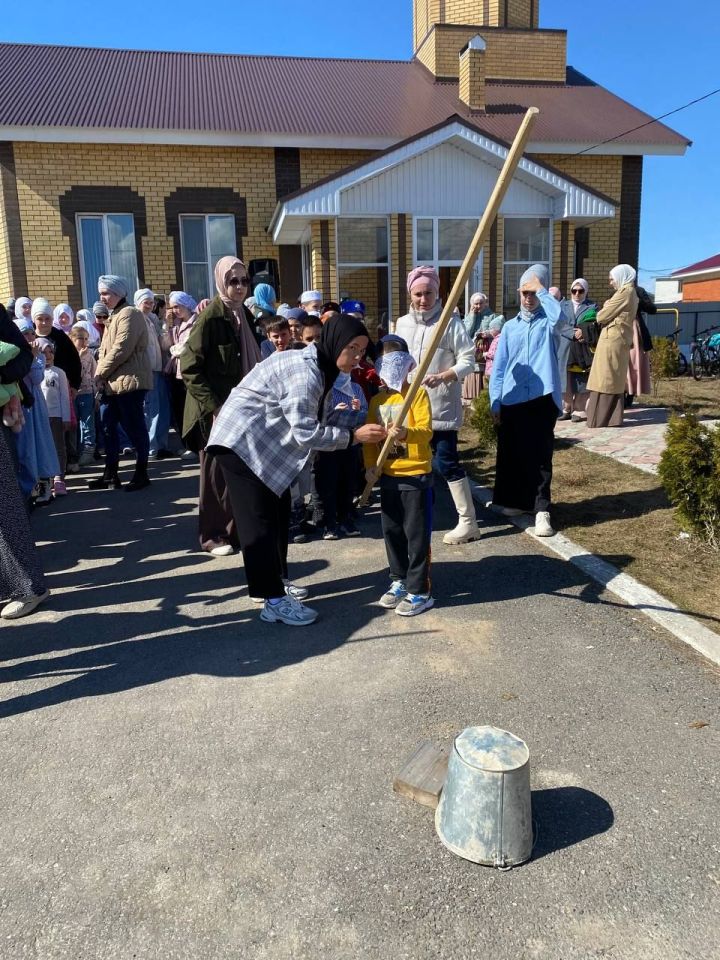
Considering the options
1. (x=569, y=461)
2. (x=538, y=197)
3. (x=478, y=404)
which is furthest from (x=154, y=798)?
(x=538, y=197)

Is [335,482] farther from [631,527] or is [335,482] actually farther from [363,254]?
[363,254]

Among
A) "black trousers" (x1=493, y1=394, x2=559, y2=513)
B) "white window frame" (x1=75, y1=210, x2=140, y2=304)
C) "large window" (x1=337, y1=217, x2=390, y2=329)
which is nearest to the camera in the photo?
"black trousers" (x1=493, y1=394, x2=559, y2=513)

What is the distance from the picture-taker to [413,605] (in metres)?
4.20

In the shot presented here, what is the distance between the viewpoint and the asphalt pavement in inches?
82.0

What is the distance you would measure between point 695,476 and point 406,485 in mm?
2246

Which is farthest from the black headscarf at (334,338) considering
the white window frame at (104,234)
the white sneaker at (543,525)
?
the white window frame at (104,234)

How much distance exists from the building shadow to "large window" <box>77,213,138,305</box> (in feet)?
50.2

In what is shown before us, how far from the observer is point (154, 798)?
266 cm

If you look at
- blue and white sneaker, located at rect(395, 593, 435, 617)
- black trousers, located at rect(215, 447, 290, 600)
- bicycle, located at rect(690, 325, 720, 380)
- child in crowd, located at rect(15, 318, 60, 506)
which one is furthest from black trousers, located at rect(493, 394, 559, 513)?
bicycle, located at rect(690, 325, 720, 380)

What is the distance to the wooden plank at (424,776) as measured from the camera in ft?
8.35

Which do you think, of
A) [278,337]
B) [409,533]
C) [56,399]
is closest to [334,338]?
[409,533]

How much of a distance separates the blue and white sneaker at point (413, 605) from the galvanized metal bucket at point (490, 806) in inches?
A: 71.5

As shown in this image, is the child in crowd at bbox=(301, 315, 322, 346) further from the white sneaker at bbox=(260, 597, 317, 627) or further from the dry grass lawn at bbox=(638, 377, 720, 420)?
the dry grass lawn at bbox=(638, 377, 720, 420)

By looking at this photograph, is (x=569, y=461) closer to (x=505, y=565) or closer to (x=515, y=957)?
(x=505, y=565)
